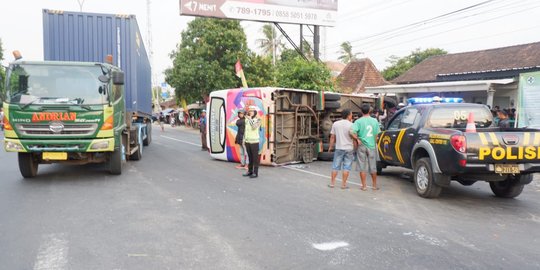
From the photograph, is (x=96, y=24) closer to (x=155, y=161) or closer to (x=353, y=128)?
(x=155, y=161)

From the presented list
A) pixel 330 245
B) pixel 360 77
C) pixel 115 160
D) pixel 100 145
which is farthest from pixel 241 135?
pixel 360 77

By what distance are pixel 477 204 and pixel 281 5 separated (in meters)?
17.0

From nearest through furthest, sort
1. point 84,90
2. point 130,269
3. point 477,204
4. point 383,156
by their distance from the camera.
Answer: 1. point 130,269
2. point 477,204
3. point 84,90
4. point 383,156

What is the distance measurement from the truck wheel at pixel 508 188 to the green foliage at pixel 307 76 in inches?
484

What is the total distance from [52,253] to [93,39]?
24.1ft

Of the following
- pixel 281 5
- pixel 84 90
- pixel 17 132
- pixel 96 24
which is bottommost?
pixel 17 132

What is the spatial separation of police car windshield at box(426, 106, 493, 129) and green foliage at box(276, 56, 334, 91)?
11848 millimetres

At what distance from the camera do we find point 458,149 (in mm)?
6633

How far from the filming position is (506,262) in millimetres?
4457

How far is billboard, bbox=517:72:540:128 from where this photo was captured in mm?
12008

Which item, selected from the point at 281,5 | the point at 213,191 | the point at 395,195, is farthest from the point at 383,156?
the point at 281,5

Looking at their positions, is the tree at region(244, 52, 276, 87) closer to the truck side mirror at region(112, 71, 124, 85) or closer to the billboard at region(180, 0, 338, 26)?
the billboard at region(180, 0, 338, 26)

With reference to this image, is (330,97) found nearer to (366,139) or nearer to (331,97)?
(331,97)

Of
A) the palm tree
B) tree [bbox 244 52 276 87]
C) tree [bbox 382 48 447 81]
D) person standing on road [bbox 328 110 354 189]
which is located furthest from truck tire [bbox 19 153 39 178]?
tree [bbox 382 48 447 81]
